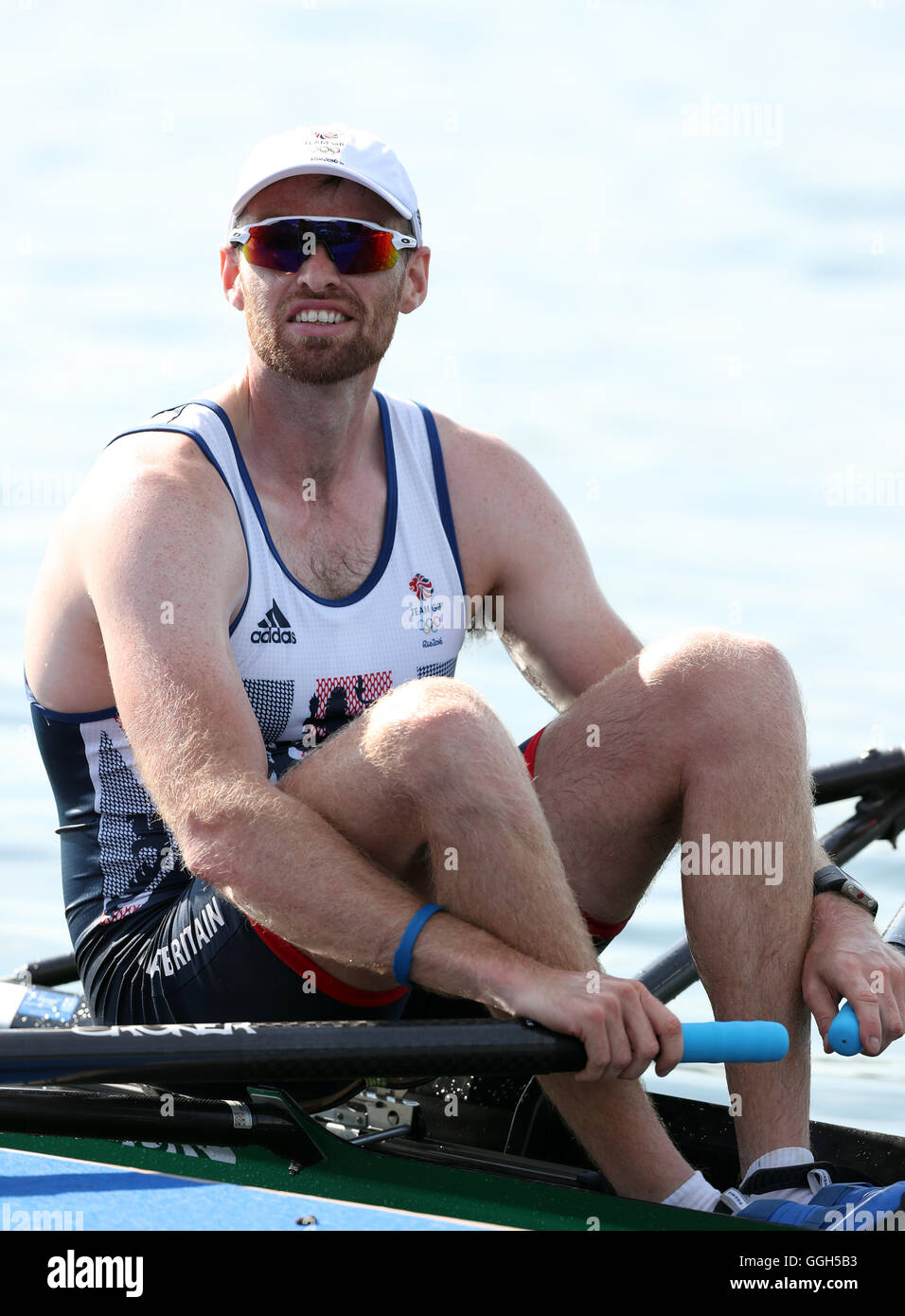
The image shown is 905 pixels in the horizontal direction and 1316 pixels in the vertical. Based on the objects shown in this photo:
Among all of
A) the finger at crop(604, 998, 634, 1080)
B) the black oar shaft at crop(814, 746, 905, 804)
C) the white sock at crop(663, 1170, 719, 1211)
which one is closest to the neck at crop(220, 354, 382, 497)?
the finger at crop(604, 998, 634, 1080)

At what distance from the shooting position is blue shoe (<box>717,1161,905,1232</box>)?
2.23 meters

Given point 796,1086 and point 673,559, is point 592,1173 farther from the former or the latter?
point 673,559

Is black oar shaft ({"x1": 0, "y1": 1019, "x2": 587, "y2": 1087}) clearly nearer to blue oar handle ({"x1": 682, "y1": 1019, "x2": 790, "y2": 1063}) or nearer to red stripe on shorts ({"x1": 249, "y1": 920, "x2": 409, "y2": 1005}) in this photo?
blue oar handle ({"x1": 682, "y1": 1019, "x2": 790, "y2": 1063})

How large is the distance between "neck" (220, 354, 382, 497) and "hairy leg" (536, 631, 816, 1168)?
2.42ft

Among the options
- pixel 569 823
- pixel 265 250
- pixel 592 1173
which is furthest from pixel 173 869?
pixel 265 250

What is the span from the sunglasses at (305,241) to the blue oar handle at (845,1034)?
1578mm

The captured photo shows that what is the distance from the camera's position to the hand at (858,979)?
2.49m

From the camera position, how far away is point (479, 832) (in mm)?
2381

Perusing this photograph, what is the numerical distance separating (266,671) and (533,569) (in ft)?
2.18

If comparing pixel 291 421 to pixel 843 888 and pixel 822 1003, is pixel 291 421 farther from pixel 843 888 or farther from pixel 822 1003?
pixel 822 1003

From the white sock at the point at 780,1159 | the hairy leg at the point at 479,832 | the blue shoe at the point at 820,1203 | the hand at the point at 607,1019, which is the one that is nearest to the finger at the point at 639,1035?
the hand at the point at 607,1019

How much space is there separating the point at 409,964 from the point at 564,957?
0.22 meters

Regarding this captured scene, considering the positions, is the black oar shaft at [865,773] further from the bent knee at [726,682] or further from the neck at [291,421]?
the neck at [291,421]

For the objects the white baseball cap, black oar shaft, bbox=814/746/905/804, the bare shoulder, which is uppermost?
the white baseball cap
